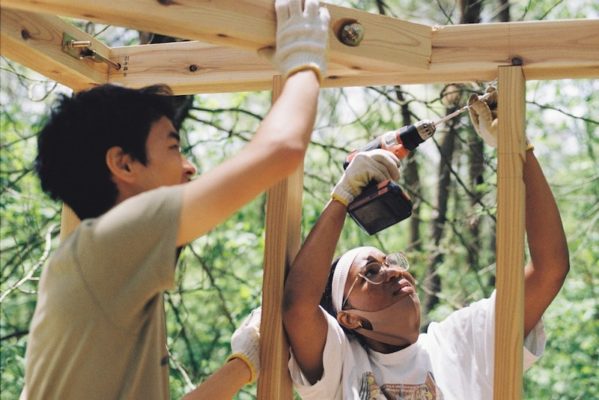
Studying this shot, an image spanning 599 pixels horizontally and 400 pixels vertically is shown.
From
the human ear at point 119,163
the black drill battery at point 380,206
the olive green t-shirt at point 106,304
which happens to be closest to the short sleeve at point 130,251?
the olive green t-shirt at point 106,304

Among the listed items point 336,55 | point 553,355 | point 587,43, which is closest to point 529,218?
point 587,43

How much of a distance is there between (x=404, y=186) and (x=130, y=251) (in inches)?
132

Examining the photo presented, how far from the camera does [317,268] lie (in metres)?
2.12

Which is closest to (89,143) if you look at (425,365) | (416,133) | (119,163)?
(119,163)

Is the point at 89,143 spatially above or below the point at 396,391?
above

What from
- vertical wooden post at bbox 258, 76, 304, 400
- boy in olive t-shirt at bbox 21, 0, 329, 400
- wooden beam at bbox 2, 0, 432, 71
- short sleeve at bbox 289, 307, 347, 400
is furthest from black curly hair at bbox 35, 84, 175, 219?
short sleeve at bbox 289, 307, 347, 400

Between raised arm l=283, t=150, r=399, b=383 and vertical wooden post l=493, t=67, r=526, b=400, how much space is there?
0.96ft

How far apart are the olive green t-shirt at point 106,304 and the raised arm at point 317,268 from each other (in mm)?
471

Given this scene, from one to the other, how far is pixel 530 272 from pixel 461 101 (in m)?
2.33

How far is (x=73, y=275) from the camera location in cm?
160

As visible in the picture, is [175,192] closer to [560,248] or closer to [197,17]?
[197,17]

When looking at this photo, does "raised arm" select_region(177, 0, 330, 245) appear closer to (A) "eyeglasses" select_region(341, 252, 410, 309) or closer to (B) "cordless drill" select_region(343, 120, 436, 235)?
(B) "cordless drill" select_region(343, 120, 436, 235)

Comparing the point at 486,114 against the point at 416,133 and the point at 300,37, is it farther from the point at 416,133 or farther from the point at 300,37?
the point at 300,37

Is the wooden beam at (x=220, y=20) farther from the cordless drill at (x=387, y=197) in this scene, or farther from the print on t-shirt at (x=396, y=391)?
the print on t-shirt at (x=396, y=391)
